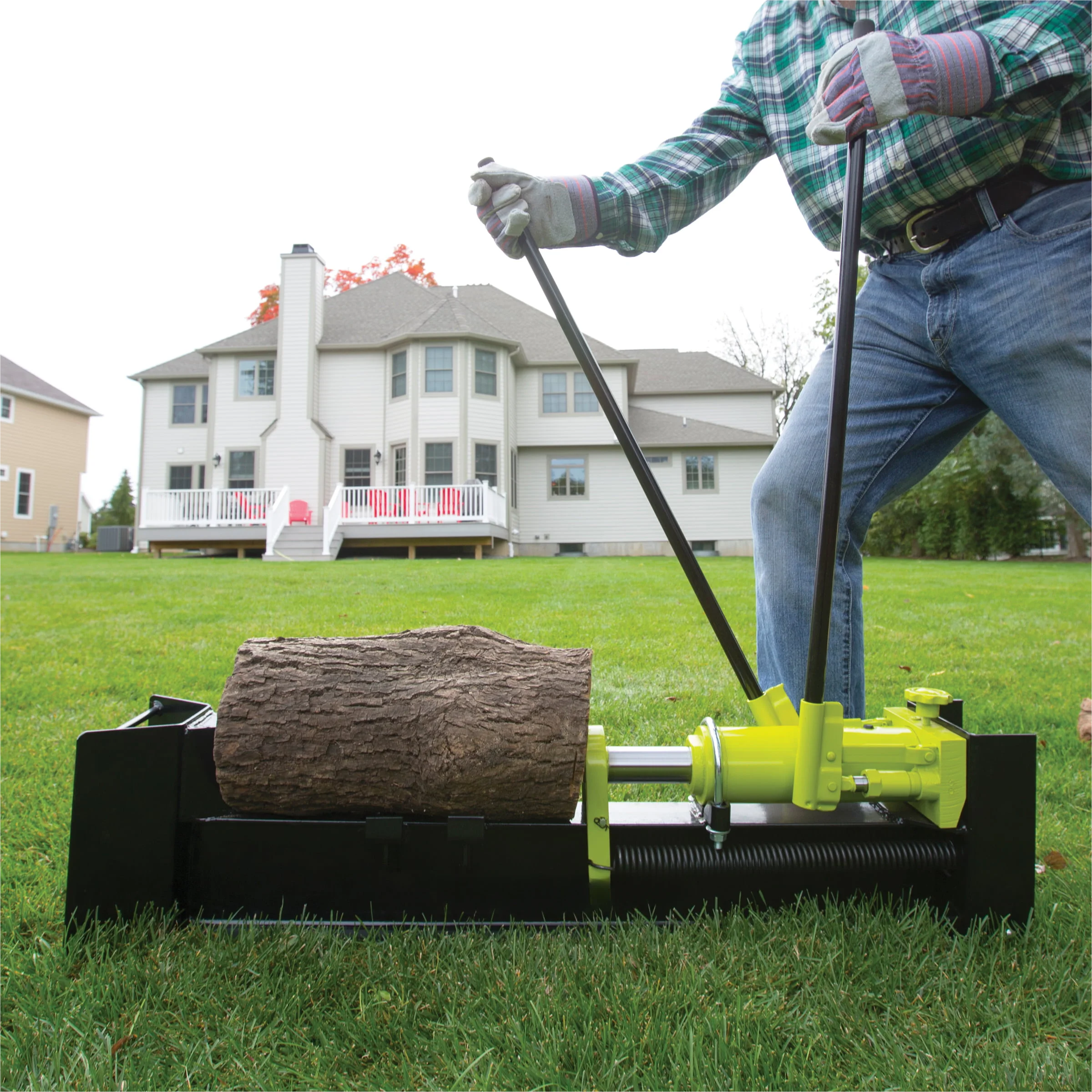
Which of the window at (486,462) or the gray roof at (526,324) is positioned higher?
the gray roof at (526,324)

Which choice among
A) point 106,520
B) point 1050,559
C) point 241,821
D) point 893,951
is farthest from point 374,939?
point 106,520

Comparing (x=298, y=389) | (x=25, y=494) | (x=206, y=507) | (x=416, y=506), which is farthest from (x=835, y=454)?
(x=25, y=494)

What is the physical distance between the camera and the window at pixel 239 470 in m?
21.0

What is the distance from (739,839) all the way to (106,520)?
41554mm

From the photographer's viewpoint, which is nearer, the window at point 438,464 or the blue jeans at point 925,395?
the blue jeans at point 925,395

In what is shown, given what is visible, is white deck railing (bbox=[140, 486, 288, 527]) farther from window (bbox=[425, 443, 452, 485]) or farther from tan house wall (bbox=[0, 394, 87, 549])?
tan house wall (bbox=[0, 394, 87, 549])

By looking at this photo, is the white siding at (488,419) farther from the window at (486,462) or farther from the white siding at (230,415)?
the white siding at (230,415)

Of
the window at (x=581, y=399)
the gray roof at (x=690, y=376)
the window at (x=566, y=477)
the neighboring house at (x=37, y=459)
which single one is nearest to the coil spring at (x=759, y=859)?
the window at (x=566, y=477)

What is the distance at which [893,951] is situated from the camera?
142cm

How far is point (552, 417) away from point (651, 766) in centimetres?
2045

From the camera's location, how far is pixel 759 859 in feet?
5.08

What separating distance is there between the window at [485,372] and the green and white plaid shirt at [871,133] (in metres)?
18.2

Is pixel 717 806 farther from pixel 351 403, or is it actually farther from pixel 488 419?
pixel 351 403

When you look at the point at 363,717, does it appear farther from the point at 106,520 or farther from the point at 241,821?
the point at 106,520
